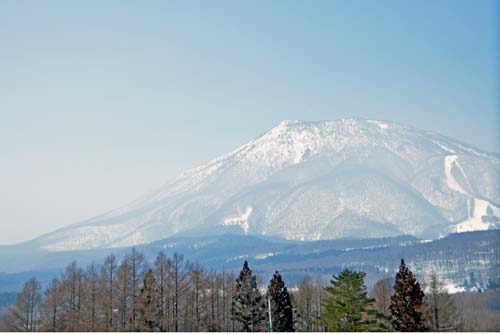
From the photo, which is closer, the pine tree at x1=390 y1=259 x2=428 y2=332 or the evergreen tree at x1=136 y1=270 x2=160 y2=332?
the pine tree at x1=390 y1=259 x2=428 y2=332

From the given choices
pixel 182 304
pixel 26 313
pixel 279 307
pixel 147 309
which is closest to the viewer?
pixel 147 309

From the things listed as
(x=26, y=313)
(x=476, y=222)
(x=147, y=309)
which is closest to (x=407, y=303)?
(x=147, y=309)

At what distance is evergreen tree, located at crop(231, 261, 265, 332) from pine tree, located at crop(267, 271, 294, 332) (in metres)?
0.69

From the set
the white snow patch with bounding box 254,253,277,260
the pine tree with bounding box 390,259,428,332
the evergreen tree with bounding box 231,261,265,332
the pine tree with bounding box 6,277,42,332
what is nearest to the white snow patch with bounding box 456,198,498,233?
the white snow patch with bounding box 254,253,277,260

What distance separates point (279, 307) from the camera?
25.8m

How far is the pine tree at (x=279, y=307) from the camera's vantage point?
83.1 ft

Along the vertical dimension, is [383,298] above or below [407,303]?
below

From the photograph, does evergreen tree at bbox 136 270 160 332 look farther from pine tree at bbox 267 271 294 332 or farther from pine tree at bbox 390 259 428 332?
pine tree at bbox 390 259 428 332

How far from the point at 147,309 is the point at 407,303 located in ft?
29.5

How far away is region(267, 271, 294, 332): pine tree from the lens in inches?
997

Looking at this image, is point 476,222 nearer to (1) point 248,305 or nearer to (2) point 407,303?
(1) point 248,305

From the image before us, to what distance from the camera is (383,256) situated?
5241 inches

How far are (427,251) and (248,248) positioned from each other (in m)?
63.1

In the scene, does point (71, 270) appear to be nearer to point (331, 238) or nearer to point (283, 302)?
point (283, 302)
